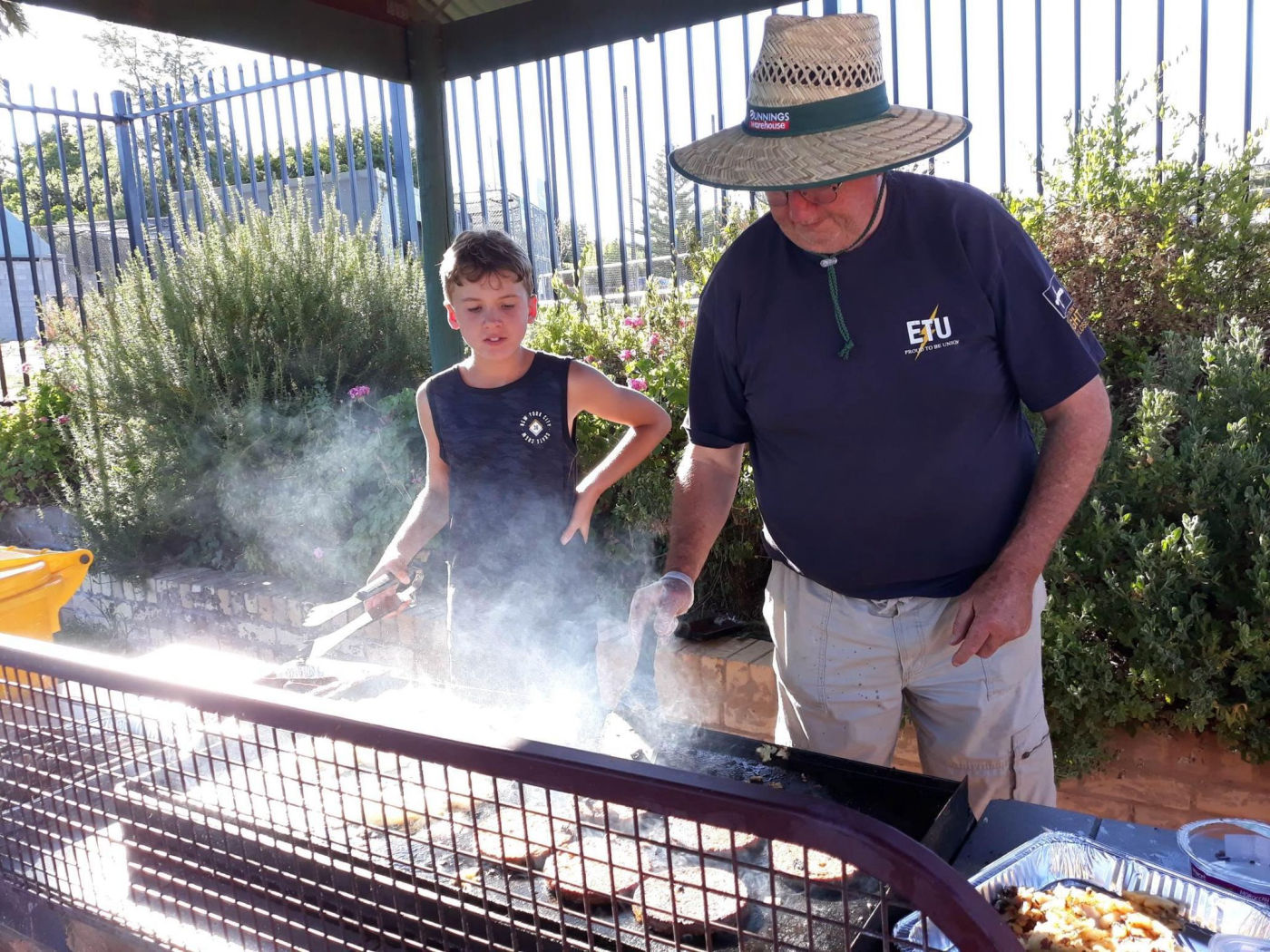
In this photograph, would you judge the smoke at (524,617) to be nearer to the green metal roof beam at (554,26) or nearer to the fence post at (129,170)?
the green metal roof beam at (554,26)

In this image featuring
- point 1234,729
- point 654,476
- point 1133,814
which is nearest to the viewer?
point 1234,729

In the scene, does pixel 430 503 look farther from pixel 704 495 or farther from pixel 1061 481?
pixel 1061 481

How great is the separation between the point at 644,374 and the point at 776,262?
259cm

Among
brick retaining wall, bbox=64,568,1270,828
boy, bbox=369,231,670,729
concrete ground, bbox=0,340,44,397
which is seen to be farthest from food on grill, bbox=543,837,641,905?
concrete ground, bbox=0,340,44,397

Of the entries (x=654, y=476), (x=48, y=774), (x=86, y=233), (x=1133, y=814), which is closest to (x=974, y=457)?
(x=1133, y=814)

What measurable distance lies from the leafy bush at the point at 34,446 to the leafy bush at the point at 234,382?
3.69ft

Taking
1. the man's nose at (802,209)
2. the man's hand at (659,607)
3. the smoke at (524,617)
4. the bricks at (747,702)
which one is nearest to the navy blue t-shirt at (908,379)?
the man's nose at (802,209)

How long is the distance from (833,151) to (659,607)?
3.36 feet

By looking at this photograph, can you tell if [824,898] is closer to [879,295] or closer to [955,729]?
[955,729]

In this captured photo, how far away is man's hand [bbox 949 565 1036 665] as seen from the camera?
2.04 m

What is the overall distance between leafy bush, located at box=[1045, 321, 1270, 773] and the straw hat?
1590 mm

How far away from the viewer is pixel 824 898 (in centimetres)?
180

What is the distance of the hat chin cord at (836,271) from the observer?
2129mm

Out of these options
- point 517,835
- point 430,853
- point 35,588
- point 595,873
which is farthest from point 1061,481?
point 35,588
